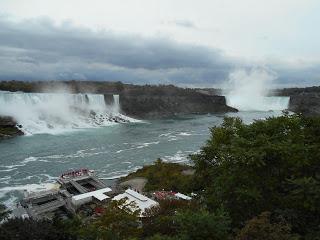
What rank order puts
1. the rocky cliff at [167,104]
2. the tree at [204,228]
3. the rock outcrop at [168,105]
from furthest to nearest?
the rocky cliff at [167,104] → the rock outcrop at [168,105] → the tree at [204,228]

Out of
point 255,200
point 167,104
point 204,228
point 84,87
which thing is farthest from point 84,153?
point 84,87

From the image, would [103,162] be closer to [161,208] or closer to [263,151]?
[161,208]

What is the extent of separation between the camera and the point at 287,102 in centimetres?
11750

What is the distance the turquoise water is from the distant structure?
5.50ft

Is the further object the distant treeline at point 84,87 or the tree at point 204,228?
the distant treeline at point 84,87

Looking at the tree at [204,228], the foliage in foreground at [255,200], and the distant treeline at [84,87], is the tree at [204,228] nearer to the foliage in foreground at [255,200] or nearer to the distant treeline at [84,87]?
the foliage in foreground at [255,200]

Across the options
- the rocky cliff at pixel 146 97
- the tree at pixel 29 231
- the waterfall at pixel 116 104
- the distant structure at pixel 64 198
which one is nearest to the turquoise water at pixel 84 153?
the distant structure at pixel 64 198

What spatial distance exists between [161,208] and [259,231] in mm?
8150

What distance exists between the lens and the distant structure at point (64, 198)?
25188 millimetres

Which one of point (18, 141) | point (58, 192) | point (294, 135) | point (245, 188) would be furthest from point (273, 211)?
point (18, 141)

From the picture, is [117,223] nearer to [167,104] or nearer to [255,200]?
[255,200]

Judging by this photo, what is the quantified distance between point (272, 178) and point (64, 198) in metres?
18.1

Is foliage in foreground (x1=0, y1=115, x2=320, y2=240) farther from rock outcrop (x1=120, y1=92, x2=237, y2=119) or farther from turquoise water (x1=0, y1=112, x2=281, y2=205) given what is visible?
rock outcrop (x1=120, y1=92, x2=237, y2=119)

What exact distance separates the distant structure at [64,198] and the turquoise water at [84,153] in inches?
66.0
